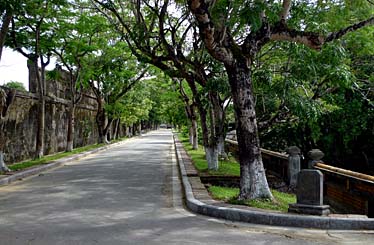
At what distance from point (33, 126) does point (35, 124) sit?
222 millimetres

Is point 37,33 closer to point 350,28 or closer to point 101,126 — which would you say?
point 350,28

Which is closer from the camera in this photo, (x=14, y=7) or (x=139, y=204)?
(x=139, y=204)

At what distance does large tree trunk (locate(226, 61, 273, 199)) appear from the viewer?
8750 mm

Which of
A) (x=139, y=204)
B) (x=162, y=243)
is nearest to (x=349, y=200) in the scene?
(x=139, y=204)

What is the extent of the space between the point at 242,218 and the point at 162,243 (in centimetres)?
200

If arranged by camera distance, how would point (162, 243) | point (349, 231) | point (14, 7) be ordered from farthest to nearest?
point (14, 7) < point (349, 231) < point (162, 243)

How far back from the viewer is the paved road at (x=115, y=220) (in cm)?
633

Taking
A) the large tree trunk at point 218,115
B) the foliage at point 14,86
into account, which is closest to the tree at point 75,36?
the foliage at point 14,86

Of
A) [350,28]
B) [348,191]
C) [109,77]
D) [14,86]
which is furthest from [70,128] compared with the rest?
[350,28]

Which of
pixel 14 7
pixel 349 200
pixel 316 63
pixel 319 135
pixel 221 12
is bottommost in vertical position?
pixel 349 200

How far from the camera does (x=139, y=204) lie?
30.5ft

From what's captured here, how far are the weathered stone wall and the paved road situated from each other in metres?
4.51

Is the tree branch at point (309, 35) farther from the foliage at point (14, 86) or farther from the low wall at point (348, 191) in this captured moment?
the foliage at point (14, 86)

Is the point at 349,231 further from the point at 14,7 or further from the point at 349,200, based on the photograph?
the point at 14,7
